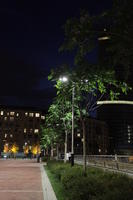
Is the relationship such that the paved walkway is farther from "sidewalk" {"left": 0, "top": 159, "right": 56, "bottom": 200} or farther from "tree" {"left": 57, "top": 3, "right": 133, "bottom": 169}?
"tree" {"left": 57, "top": 3, "right": 133, "bottom": 169}

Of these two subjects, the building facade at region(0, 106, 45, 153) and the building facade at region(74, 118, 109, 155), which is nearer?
the building facade at region(0, 106, 45, 153)

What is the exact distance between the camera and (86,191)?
7793 mm

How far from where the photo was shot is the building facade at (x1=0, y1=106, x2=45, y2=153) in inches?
5012

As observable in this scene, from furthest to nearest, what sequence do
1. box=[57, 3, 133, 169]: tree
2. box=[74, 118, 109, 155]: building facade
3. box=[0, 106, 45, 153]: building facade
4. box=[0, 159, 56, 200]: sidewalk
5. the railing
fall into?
1. box=[74, 118, 109, 155]: building facade
2. box=[0, 106, 45, 153]: building facade
3. the railing
4. box=[0, 159, 56, 200]: sidewalk
5. box=[57, 3, 133, 169]: tree

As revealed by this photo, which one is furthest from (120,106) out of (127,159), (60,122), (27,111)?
(127,159)

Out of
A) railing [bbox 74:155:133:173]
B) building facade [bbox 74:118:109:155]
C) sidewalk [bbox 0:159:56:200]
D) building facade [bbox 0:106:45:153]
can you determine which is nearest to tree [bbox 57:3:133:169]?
sidewalk [bbox 0:159:56:200]

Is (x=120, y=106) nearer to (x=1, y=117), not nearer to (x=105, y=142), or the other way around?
(x=105, y=142)

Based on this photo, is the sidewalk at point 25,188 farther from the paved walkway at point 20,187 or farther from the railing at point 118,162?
the railing at point 118,162

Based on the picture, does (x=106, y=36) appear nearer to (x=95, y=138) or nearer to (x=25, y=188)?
(x=25, y=188)

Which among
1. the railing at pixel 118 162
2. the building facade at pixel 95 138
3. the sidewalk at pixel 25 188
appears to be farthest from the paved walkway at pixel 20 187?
the building facade at pixel 95 138

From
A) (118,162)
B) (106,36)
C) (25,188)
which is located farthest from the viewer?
(118,162)

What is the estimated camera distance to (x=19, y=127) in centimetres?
13225

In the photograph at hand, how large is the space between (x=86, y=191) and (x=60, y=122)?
27525 millimetres

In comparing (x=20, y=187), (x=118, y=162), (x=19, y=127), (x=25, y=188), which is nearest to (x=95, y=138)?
(x=19, y=127)
